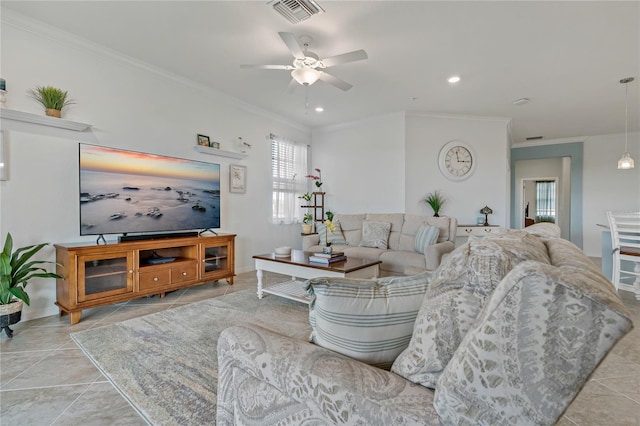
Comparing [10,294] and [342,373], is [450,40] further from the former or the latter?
[10,294]

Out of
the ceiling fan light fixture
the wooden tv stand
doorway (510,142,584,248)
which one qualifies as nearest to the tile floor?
the wooden tv stand

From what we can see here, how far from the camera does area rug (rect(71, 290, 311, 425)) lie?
1508 millimetres

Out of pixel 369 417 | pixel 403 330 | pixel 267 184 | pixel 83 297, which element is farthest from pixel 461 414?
pixel 267 184

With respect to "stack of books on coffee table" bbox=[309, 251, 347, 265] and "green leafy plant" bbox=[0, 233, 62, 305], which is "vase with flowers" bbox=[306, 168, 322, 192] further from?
"green leafy plant" bbox=[0, 233, 62, 305]

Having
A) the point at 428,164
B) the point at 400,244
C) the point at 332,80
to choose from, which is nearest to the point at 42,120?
the point at 332,80

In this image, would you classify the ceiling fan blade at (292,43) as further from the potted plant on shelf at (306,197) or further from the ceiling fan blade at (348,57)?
the potted plant on shelf at (306,197)

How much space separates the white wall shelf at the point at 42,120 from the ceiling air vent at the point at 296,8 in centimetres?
227

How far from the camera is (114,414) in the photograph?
1458 mm

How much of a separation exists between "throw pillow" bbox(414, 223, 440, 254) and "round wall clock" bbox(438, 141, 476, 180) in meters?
1.73

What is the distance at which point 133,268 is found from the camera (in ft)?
9.67

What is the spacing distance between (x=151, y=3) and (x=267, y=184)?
297 cm

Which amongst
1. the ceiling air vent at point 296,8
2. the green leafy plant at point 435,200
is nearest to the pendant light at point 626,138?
the green leafy plant at point 435,200

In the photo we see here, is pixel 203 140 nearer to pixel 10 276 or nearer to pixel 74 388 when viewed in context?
pixel 10 276

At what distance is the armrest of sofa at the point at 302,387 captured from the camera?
0.70m
